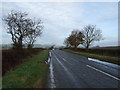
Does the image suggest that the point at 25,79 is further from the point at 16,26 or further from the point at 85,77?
the point at 16,26

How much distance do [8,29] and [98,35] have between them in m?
68.2

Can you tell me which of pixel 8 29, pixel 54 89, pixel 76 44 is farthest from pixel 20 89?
pixel 76 44

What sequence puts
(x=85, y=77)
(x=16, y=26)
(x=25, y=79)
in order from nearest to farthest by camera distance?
(x=25, y=79), (x=85, y=77), (x=16, y=26)

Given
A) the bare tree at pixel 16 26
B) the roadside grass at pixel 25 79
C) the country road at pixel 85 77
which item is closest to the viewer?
the roadside grass at pixel 25 79

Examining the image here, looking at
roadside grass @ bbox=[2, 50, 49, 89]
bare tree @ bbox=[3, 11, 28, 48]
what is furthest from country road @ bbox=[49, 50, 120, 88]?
bare tree @ bbox=[3, 11, 28, 48]

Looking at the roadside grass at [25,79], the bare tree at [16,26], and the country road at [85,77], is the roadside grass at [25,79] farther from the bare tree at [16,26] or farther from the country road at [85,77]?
the bare tree at [16,26]

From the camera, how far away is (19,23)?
4047 cm

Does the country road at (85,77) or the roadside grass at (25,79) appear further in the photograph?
the country road at (85,77)

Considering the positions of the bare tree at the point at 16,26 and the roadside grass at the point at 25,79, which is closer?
the roadside grass at the point at 25,79

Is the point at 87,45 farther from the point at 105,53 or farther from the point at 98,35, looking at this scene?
the point at 105,53

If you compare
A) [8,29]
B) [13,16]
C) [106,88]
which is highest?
[13,16]

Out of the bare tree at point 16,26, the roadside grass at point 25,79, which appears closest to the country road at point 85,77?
the roadside grass at point 25,79

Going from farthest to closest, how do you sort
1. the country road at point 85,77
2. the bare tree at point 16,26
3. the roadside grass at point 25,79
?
the bare tree at point 16,26, the country road at point 85,77, the roadside grass at point 25,79

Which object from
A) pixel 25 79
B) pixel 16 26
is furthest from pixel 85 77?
pixel 16 26
